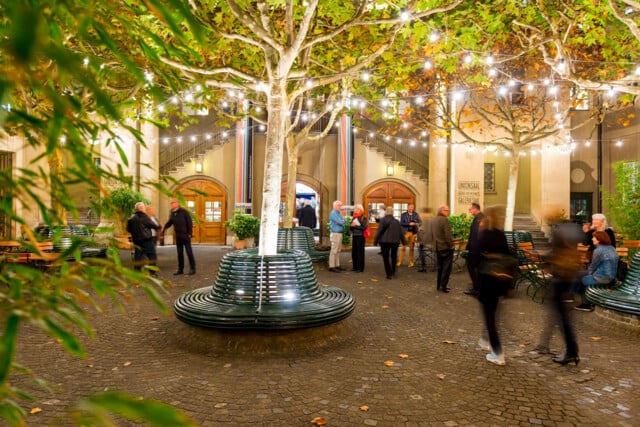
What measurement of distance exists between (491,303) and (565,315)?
82cm

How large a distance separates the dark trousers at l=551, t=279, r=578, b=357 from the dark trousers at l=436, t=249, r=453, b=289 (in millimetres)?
4008

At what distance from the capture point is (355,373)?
4.38 metres

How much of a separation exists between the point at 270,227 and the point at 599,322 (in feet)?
17.2

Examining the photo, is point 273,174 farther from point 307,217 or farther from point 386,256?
point 307,217

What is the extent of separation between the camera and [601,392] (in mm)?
3961

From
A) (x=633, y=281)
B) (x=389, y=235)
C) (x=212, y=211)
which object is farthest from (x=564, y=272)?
(x=212, y=211)

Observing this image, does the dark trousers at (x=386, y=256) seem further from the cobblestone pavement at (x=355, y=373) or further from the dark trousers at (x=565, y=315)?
the dark trousers at (x=565, y=315)

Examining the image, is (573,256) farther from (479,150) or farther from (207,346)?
(479,150)

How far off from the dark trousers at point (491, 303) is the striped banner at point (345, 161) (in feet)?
50.3

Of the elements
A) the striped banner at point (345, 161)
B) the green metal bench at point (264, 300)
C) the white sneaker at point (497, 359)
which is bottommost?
the white sneaker at point (497, 359)

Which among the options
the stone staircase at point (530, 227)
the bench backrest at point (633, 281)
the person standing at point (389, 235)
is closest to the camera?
the bench backrest at point (633, 281)

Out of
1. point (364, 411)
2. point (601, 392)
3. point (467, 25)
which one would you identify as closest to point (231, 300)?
point (364, 411)

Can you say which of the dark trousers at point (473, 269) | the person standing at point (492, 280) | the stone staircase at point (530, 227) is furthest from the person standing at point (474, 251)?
the stone staircase at point (530, 227)

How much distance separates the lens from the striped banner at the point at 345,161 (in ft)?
66.5
